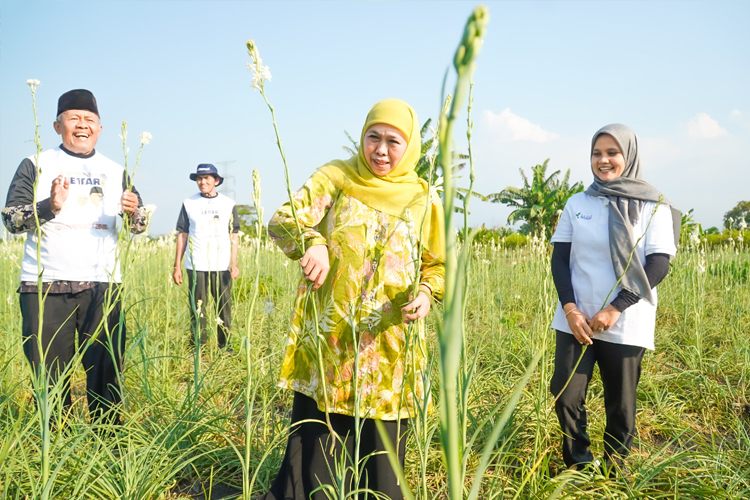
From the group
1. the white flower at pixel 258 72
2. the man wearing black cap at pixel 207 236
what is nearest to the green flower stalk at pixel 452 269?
the white flower at pixel 258 72

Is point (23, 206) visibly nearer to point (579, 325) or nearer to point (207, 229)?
point (207, 229)

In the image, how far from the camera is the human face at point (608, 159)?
92.5 inches

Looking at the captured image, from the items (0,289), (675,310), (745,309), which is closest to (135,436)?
(0,289)

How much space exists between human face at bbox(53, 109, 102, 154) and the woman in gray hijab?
281cm

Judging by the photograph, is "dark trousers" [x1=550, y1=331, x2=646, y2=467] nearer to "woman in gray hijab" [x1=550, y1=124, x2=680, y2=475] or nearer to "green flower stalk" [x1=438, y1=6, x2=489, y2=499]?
"woman in gray hijab" [x1=550, y1=124, x2=680, y2=475]

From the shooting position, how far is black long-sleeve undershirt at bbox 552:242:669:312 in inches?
82.4

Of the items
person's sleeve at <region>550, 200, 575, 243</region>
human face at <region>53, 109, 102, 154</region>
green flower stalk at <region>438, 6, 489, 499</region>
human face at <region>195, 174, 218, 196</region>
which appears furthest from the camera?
human face at <region>195, 174, 218, 196</region>

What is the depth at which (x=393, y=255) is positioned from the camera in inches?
70.8

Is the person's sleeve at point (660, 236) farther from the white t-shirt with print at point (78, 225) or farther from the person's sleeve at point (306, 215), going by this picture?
the white t-shirt with print at point (78, 225)

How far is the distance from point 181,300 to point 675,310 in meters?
6.03

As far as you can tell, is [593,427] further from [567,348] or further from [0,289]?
[0,289]

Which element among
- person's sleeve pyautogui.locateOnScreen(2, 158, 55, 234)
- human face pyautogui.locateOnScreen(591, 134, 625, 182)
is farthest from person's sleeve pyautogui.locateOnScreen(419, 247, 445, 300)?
person's sleeve pyautogui.locateOnScreen(2, 158, 55, 234)

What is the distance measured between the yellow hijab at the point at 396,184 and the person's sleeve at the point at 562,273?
2.88ft

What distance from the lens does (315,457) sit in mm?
1813
